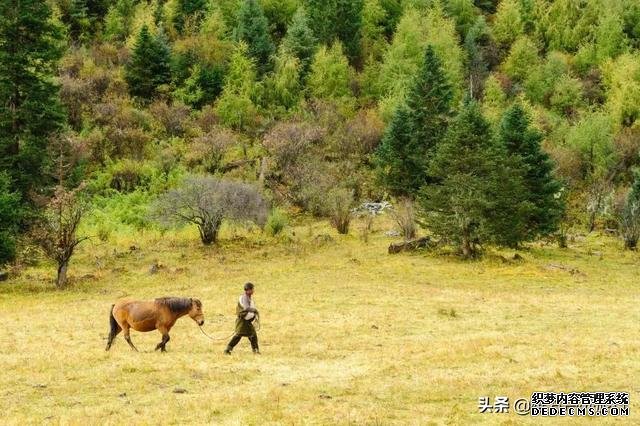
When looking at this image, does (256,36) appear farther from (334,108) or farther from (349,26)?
(334,108)

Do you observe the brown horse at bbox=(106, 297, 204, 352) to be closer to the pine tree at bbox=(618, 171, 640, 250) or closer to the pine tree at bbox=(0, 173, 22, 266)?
the pine tree at bbox=(0, 173, 22, 266)

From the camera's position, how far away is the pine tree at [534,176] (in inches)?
1558

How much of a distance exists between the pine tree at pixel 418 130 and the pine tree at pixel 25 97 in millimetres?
25455

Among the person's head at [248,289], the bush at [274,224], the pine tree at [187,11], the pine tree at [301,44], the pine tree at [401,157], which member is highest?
the pine tree at [187,11]

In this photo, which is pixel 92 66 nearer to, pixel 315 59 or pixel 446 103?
pixel 315 59

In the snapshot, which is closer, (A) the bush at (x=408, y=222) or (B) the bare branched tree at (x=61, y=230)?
(B) the bare branched tree at (x=61, y=230)

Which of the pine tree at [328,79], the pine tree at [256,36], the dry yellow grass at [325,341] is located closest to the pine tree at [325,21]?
the pine tree at [256,36]

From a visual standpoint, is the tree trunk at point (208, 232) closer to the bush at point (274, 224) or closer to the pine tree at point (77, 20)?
the bush at point (274, 224)

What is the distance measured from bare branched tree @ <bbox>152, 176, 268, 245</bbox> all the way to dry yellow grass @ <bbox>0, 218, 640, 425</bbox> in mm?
2446

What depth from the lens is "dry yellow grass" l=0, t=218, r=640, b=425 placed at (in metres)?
10.5

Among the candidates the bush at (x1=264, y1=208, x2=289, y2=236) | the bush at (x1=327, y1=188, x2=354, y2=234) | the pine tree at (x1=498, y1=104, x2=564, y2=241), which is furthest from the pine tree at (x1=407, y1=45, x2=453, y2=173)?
the bush at (x1=264, y1=208, x2=289, y2=236)

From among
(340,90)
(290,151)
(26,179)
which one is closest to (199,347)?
(26,179)

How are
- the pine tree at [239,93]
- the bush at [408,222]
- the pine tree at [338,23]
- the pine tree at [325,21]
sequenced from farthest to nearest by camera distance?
the pine tree at [338,23] < the pine tree at [325,21] < the pine tree at [239,93] < the bush at [408,222]

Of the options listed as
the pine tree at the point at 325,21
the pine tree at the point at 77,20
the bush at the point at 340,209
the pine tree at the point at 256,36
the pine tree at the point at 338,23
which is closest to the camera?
the bush at the point at 340,209
